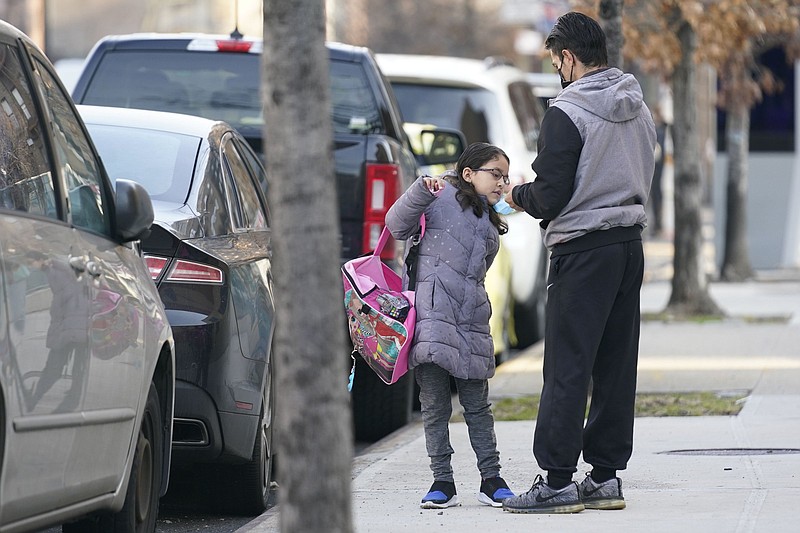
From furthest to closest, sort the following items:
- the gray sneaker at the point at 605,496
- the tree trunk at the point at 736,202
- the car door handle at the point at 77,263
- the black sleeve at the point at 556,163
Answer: the tree trunk at the point at 736,202 → the gray sneaker at the point at 605,496 → the black sleeve at the point at 556,163 → the car door handle at the point at 77,263

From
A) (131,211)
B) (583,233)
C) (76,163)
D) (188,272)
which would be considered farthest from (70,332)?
(583,233)

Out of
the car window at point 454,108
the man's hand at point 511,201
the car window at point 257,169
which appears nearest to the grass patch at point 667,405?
the car window at point 257,169

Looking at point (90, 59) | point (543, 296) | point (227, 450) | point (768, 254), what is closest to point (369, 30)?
point (768, 254)

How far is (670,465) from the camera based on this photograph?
275 inches

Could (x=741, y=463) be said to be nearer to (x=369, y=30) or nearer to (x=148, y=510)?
(x=148, y=510)

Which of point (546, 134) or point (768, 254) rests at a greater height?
point (546, 134)

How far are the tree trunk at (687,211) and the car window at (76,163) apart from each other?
984 cm

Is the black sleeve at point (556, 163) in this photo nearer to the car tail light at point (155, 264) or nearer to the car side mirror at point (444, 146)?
the car tail light at point (155, 264)

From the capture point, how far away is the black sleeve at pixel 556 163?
18.6 feet

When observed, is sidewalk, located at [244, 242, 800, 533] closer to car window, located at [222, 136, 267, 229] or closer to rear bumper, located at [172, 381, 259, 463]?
rear bumper, located at [172, 381, 259, 463]

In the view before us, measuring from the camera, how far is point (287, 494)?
11.9 ft

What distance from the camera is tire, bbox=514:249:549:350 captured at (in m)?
12.5

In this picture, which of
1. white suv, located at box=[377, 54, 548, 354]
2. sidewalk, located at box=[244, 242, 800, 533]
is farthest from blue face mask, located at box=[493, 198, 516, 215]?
white suv, located at box=[377, 54, 548, 354]

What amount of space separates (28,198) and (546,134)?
5.96 feet
